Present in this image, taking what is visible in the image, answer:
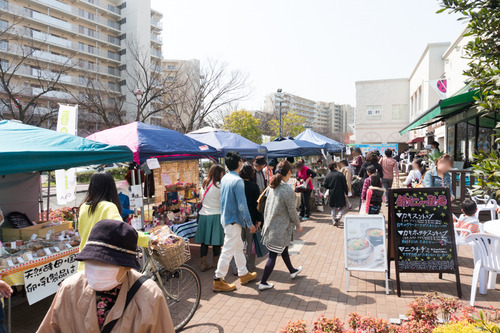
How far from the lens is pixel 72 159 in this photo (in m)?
4.25

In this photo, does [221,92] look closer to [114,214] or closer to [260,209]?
[260,209]

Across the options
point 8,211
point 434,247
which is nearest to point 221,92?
point 8,211

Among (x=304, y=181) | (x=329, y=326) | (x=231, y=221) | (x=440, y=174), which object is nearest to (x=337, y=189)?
(x=304, y=181)

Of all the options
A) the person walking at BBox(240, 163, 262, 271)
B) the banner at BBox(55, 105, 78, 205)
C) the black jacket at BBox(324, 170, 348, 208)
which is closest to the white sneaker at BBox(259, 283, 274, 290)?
the person walking at BBox(240, 163, 262, 271)

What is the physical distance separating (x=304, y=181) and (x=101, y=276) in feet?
28.5

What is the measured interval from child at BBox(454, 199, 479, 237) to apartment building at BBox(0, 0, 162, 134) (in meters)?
30.4

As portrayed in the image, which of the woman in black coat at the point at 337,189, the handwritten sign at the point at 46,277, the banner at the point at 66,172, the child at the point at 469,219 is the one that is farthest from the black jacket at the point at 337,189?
the banner at the point at 66,172

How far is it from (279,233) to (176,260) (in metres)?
1.60

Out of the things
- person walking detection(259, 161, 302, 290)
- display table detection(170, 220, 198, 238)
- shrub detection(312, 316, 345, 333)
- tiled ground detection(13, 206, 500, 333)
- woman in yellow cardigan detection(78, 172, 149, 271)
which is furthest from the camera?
display table detection(170, 220, 198, 238)

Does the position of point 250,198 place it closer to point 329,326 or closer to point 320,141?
point 329,326

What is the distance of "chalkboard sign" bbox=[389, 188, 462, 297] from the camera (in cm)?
453

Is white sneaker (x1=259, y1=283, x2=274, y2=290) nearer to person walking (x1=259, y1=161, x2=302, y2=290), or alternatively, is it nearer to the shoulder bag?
person walking (x1=259, y1=161, x2=302, y2=290)

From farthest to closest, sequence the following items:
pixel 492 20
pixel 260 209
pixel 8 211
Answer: pixel 8 211 < pixel 260 209 < pixel 492 20

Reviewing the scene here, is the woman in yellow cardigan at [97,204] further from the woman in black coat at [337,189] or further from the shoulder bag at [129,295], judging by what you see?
the woman in black coat at [337,189]
